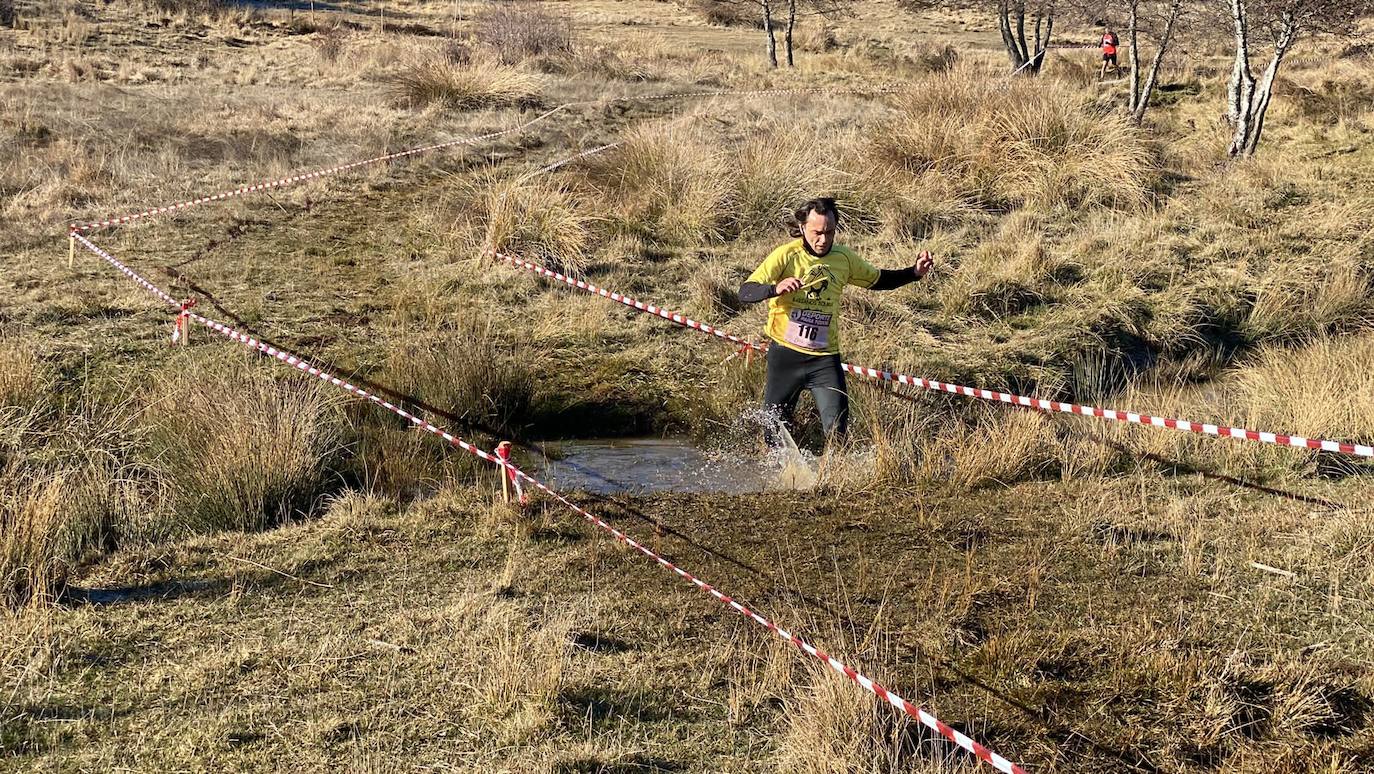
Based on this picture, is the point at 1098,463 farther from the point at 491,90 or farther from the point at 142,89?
the point at 142,89

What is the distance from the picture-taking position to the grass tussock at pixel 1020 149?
13.4 metres

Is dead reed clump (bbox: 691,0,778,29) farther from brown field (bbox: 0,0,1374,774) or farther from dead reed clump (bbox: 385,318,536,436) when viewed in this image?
dead reed clump (bbox: 385,318,536,436)

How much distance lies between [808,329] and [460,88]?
43.0ft

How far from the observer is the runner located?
7.03 metres

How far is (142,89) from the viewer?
20.2 m

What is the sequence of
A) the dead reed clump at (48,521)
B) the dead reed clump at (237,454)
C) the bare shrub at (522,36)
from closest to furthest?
the dead reed clump at (48,521)
the dead reed clump at (237,454)
the bare shrub at (522,36)

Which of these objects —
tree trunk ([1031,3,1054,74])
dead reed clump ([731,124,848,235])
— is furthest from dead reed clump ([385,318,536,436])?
tree trunk ([1031,3,1054,74])

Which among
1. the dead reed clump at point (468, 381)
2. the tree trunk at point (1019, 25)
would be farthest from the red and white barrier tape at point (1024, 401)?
the tree trunk at point (1019, 25)

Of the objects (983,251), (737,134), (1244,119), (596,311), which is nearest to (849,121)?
(737,134)

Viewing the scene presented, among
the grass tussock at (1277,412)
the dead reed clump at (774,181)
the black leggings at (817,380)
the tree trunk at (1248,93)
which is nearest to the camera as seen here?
the grass tussock at (1277,412)

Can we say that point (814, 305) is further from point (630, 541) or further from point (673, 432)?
point (630, 541)

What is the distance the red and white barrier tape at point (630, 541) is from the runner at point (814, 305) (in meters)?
1.59

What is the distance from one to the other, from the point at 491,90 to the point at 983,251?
9.92 meters

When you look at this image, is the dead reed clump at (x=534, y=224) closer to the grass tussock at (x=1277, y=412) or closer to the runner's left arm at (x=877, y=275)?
the runner's left arm at (x=877, y=275)
